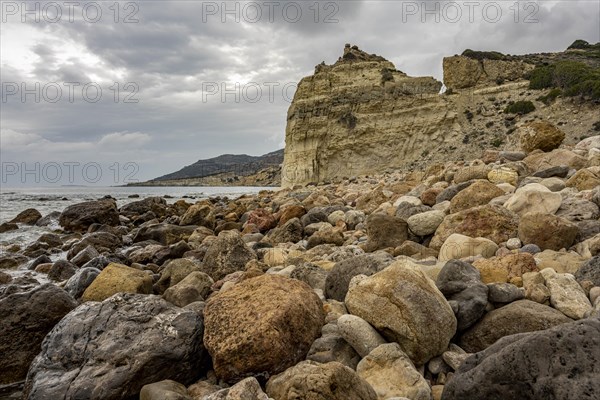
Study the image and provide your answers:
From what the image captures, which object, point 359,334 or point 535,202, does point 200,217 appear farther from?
point 359,334

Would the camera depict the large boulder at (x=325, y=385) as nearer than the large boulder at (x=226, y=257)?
Yes

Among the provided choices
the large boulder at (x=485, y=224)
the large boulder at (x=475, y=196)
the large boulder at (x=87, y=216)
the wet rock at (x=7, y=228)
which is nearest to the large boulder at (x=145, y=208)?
the large boulder at (x=87, y=216)

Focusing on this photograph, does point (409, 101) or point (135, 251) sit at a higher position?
point (409, 101)

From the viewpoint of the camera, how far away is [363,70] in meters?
55.1

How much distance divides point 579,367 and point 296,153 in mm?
53507

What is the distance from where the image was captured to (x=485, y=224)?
6520 mm

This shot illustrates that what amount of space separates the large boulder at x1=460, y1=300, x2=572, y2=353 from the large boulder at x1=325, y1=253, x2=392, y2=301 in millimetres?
1393

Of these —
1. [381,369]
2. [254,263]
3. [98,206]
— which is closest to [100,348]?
[381,369]

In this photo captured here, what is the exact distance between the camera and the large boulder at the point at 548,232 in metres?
5.58

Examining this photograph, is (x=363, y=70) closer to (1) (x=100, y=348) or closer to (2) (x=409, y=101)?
(2) (x=409, y=101)

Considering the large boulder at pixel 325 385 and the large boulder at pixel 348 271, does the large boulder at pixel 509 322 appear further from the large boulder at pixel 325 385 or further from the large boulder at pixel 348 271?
the large boulder at pixel 348 271

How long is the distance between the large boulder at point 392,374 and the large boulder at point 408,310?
193 mm

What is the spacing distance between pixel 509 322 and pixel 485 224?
119 inches

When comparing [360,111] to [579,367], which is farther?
[360,111]
